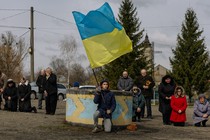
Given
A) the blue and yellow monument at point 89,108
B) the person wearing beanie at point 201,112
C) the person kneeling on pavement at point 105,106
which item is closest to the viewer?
the person kneeling on pavement at point 105,106

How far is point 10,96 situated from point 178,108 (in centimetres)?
732

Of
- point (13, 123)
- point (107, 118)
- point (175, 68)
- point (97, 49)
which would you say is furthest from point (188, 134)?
point (175, 68)

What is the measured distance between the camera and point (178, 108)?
13.9 m

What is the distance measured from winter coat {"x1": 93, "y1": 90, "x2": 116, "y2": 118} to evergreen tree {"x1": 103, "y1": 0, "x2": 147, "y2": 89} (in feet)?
109

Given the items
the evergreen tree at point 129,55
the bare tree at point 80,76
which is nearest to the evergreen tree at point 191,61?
the evergreen tree at point 129,55

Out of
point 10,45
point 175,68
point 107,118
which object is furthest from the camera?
point 10,45

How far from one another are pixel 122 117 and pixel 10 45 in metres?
52.1

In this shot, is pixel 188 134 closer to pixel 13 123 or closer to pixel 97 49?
pixel 97 49

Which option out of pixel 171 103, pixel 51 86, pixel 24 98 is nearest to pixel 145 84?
pixel 171 103

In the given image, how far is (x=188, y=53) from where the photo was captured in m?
51.4

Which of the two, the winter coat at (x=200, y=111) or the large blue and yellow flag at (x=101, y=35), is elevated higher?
the large blue and yellow flag at (x=101, y=35)

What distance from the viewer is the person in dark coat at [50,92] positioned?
15711 millimetres

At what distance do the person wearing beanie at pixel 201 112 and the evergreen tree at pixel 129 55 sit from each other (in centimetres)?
2965

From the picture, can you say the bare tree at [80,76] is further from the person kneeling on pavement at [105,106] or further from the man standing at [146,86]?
the person kneeling on pavement at [105,106]
